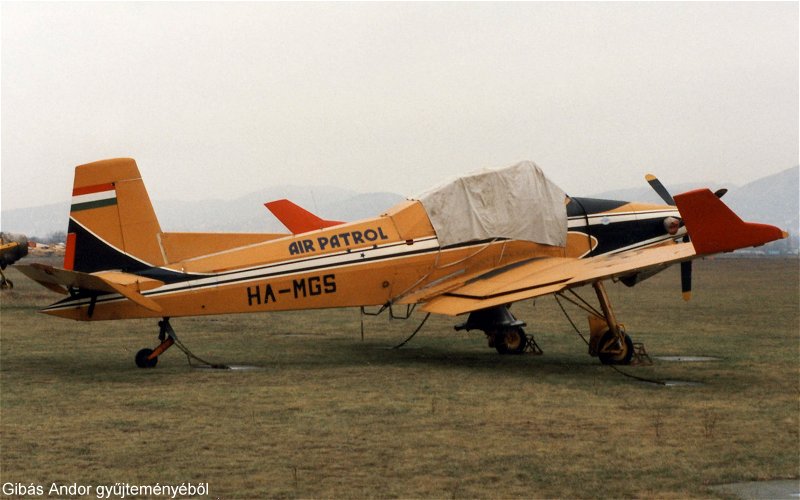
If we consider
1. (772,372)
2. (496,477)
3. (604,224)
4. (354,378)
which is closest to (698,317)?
(604,224)

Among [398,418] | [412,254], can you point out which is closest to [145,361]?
[412,254]

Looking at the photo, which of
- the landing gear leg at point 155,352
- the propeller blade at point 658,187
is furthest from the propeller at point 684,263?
the landing gear leg at point 155,352

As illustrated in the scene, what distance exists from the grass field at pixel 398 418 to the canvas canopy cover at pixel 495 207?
214 cm

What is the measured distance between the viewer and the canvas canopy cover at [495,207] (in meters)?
15.9

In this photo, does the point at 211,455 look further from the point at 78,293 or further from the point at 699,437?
the point at 78,293

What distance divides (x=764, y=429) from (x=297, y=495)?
5.22 metres

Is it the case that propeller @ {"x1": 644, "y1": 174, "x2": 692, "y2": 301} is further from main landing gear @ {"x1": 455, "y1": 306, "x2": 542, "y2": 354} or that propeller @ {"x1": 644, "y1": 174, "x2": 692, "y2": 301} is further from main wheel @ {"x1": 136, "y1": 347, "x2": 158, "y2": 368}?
main wheel @ {"x1": 136, "y1": 347, "x2": 158, "y2": 368}

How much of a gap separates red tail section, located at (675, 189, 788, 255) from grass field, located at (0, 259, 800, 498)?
1.92m

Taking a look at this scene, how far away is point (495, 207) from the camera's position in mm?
16016

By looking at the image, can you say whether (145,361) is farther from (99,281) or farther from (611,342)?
(611,342)

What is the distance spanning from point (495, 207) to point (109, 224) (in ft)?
20.7

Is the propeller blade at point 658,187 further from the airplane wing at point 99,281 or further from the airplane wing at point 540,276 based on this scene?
the airplane wing at point 99,281

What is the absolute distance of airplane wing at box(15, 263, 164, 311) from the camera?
1229 centimetres

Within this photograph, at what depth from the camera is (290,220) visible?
20.6 meters
